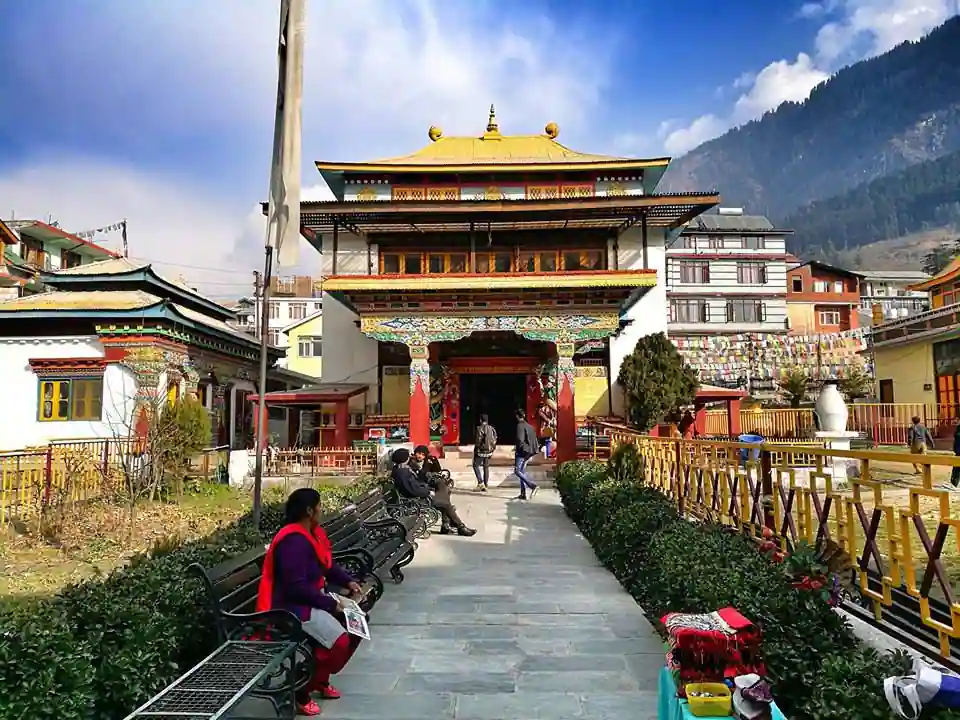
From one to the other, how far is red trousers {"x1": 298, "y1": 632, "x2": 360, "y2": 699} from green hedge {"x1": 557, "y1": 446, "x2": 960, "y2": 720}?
2158 mm

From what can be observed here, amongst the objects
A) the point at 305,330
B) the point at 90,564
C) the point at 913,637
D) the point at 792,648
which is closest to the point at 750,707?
the point at 792,648

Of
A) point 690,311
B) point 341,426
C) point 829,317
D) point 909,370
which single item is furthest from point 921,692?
point 829,317

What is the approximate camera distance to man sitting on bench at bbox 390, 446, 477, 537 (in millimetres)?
10195

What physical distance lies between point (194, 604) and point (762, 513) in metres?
4.30

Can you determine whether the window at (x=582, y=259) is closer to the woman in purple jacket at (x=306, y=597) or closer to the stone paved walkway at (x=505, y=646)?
the stone paved walkway at (x=505, y=646)

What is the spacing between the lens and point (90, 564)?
371 inches

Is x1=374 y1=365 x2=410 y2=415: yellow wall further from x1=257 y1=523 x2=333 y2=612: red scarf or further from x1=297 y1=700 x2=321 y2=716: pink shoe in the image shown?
x1=297 y1=700 x2=321 y2=716: pink shoe

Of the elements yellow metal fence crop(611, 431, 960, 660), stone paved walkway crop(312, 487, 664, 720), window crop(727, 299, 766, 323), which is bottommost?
stone paved walkway crop(312, 487, 664, 720)

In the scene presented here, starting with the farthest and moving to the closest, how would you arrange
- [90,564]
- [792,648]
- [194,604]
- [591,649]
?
[90,564]
[591,649]
[194,604]
[792,648]

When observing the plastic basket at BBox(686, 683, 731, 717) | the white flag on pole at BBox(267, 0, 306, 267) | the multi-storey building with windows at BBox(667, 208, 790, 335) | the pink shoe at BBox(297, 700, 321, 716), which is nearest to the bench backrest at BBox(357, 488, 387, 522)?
the white flag on pole at BBox(267, 0, 306, 267)

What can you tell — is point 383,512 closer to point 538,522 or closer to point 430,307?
point 538,522

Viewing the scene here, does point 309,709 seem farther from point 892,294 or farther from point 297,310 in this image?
point 892,294

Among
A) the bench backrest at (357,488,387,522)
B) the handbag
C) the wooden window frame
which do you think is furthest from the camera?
→ the wooden window frame

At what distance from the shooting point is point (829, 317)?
54938 mm
